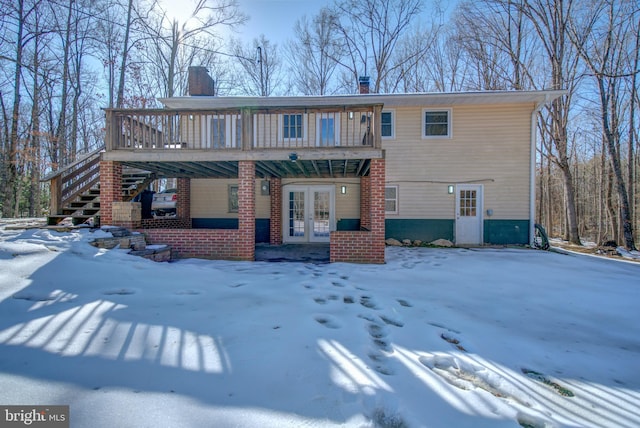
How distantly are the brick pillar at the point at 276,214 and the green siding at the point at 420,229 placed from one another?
3.62 meters

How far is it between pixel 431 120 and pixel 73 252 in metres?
9.71

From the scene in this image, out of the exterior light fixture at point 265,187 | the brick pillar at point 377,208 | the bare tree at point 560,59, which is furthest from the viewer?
the bare tree at point 560,59

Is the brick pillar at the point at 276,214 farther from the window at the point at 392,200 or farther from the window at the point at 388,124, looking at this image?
the window at the point at 388,124

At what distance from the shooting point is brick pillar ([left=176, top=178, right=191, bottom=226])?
31.4 feet

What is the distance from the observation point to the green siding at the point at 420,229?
937 cm

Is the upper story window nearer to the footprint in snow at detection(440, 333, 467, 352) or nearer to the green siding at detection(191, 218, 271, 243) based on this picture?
the green siding at detection(191, 218, 271, 243)

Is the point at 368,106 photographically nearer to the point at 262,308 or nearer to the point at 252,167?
the point at 252,167

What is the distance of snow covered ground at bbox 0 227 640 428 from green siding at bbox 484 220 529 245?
15.1 ft

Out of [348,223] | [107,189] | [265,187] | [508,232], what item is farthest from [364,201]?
[107,189]

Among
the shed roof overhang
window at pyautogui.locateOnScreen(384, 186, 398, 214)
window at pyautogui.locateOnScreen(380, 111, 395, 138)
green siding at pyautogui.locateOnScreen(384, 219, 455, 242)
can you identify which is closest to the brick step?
the shed roof overhang

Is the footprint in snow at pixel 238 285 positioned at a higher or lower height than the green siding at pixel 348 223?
lower

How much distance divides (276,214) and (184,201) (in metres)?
3.18

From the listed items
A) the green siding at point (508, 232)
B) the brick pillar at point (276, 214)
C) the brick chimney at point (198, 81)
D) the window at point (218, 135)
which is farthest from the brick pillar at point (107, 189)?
the green siding at point (508, 232)

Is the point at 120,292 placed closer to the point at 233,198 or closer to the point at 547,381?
the point at 547,381
